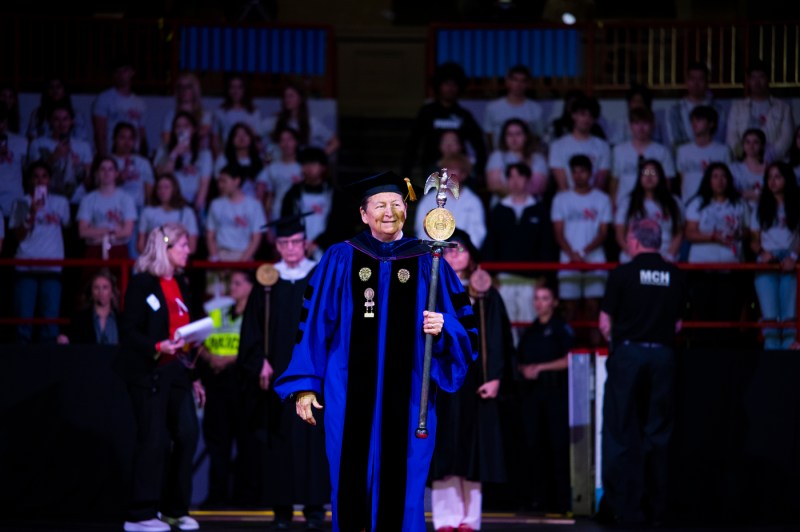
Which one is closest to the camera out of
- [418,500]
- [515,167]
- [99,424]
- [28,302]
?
[418,500]

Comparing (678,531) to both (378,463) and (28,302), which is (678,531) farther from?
(28,302)

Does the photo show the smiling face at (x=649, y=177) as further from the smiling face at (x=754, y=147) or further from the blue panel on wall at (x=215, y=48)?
the blue panel on wall at (x=215, y=48)

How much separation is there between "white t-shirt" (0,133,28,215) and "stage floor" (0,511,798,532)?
3194 mm

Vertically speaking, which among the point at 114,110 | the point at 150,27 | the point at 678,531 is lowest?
the point at 678,531

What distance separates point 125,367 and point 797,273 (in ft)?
15.8

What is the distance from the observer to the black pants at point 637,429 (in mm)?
8742

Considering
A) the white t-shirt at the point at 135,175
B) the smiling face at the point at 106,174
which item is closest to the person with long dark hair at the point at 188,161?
the white t-shirt at the point at 135,175

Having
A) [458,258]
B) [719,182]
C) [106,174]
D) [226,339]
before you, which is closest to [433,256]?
[458,258]

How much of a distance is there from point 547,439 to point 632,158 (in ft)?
10.8

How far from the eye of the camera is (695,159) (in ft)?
38.5

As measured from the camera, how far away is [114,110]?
12.5m

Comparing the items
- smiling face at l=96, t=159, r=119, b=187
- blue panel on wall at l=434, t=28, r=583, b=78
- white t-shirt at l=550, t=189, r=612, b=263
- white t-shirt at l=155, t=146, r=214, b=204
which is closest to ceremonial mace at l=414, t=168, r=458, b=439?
white t-shirt at l=550, t=189, r=612, b=263

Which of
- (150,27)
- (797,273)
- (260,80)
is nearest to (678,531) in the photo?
(797,273)

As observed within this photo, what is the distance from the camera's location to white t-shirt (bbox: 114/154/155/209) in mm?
11547
